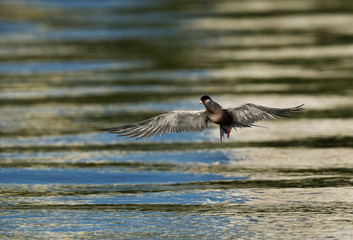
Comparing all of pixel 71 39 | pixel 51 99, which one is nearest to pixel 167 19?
pixel 71 39

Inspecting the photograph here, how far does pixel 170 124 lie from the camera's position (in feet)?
26.4

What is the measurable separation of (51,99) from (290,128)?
13.3 feet

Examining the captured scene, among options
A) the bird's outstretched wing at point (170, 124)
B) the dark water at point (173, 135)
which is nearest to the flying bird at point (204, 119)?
the bird's outstretched wing at point (170, 124)

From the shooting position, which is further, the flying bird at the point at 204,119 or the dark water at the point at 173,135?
the flying bird at the point at 204,119

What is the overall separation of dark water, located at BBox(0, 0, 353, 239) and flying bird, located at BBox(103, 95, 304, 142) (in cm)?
70

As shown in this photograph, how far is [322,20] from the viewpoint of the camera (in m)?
22.0

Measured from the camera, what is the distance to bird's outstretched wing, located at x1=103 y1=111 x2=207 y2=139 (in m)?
7.95

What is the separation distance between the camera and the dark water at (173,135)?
24.9 feet

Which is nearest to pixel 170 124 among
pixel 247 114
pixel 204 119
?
pixel 204 119

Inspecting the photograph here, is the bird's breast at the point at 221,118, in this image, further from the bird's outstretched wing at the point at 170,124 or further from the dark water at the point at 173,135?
the dark water at the point at 173,135

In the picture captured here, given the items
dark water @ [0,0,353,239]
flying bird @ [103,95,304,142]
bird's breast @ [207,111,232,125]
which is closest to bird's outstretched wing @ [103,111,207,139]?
flying bird @ [103,95,304,142]

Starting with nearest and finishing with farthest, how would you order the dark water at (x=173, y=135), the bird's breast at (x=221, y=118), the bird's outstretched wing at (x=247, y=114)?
the dark water at (x=173, y=135)
the bird's breast at (x=221, y=118)
the bird's outstretched wing at (x=247, y=114)

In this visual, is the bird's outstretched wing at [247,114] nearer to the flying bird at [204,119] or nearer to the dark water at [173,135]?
the flying bird at [204,119]

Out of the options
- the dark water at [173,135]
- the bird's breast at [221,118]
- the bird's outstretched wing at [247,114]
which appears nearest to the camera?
the dark water at [173,135]
